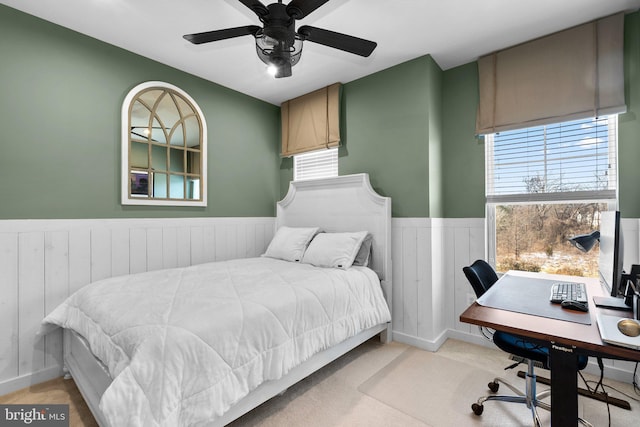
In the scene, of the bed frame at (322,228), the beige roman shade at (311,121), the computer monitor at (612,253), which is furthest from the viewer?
the beige roman shade at (311,121)

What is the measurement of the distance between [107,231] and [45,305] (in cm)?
67

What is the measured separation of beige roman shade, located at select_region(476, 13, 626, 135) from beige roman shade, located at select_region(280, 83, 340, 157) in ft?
4.85

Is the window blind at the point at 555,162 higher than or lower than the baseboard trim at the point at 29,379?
higher

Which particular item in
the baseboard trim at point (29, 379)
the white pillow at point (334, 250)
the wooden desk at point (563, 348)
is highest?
the white pillow at point (334, 250)

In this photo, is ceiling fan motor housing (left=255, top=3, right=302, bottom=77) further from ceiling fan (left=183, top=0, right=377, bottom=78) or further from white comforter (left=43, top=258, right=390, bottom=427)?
white comforter (left=43, top=258, right=390, bottom=427)

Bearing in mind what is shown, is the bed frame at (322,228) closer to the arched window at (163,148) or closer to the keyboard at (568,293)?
the arched window at (163,148)

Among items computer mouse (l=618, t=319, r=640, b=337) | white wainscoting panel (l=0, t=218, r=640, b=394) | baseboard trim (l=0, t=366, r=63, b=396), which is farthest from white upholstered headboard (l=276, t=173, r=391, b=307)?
baseboard trim (l=0, t=366, r=63, b=396)

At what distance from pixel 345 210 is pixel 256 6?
2.07 m

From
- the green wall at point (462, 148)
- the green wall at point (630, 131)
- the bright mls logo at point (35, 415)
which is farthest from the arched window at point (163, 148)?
the green wall at point (630, 131)

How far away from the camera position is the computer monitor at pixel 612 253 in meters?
1.43

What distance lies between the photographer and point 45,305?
7.51ft

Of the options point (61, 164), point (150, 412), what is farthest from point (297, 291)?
point (61, 164)

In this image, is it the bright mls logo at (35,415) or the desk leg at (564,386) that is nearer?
the desk leg at (564,386)

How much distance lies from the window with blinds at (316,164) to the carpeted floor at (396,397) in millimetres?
2073
